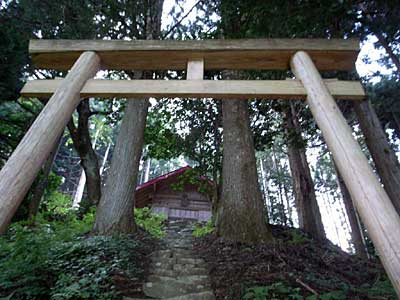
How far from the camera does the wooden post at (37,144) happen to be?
4.93ft

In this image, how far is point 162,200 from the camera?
13.4m

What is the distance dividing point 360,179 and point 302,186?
21.1 ft

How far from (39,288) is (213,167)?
594 centimetres

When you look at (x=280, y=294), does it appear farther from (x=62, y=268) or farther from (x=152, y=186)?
(x=152, y=186)

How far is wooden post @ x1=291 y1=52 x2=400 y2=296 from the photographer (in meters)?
1.34

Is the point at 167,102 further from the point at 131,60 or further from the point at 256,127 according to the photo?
the point at 131,60

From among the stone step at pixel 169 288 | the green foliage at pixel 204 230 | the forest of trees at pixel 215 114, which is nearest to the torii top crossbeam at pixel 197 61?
the forest of trees at pixel 215 114

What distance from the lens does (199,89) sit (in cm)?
229

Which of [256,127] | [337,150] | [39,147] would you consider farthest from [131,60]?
Answer: [256,127]

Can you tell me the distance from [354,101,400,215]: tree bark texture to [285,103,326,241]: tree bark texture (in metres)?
1.97

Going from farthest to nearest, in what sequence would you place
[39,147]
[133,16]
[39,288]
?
[133,16] < [39,288] < [39,147]

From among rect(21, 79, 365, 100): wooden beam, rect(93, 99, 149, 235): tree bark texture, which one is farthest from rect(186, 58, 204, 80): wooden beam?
rect(93, 99, 149, 235): tree bark texture

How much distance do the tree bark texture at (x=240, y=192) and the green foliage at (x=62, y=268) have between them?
5.83 feet

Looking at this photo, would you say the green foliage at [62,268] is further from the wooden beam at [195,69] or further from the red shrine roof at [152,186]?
the red shrine roof at [152,186]
